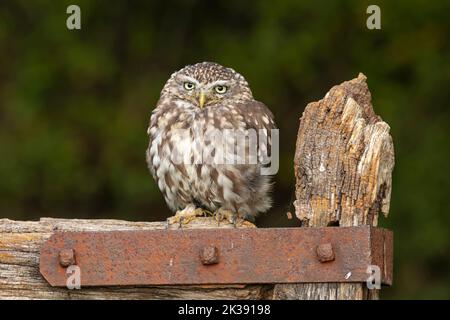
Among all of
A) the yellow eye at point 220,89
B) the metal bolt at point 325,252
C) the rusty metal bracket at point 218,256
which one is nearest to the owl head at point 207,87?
the yellow eye at point 220,89

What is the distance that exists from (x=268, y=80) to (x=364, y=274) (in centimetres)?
482

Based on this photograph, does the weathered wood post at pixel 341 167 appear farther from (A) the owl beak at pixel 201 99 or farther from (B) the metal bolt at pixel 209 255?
(A) the owl beak at pixel 201 99

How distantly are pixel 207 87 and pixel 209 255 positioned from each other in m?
2.09

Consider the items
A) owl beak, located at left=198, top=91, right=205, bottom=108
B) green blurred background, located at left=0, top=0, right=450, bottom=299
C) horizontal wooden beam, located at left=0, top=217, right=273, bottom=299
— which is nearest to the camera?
horizontal wooden beam, located at left=0, top=217, right=273, bottom=299

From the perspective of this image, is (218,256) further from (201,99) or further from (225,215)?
(201,99)

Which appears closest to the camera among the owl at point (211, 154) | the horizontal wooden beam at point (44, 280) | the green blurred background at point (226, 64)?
the horizontal wooden beam at point (44, 280)

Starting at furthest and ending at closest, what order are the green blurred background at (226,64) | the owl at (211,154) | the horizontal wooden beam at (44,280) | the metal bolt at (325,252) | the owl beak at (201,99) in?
the green blurred background at (226,64) < the owl beak at (201,99) < the owl at (211,154) < the horizontal wooden beam at (44,280) < the metal bolt at (325,252)

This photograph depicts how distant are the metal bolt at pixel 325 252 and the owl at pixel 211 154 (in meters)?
1.26

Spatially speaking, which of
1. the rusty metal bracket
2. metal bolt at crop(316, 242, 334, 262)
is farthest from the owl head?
metal bolt at crop(316, 242, 334, 262)

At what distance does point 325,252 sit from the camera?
9.23 feet

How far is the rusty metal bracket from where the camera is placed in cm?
283

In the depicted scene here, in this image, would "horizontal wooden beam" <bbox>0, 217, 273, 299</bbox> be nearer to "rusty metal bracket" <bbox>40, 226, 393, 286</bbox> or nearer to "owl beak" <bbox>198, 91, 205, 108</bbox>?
"rusty metal bracket" <bbox>40, 226, 393, 286</bbox>

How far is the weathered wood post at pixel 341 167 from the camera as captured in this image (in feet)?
9.77

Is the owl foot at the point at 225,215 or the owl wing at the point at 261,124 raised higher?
the owl wing at the point at 261,124
